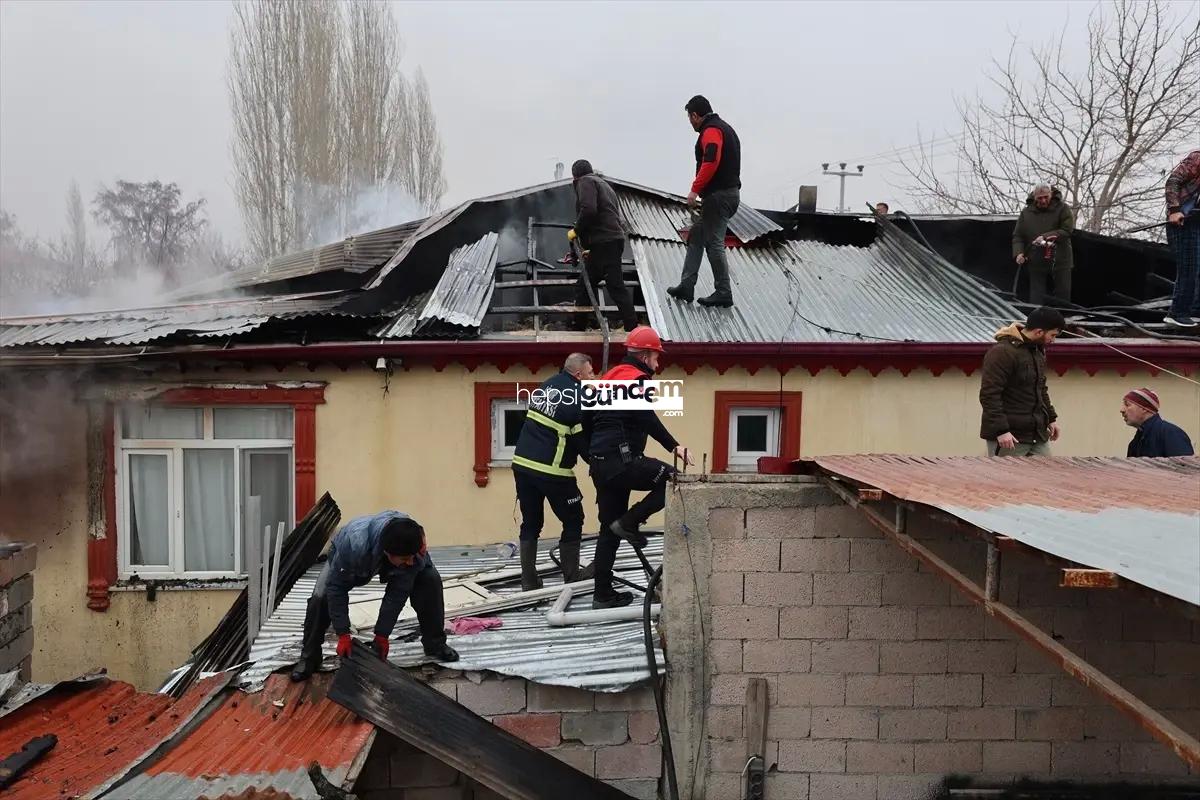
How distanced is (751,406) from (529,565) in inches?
117

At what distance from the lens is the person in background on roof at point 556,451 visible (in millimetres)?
5715

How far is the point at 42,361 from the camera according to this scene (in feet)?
22.4

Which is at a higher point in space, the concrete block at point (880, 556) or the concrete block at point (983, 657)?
the concrete block at point (880, 556)

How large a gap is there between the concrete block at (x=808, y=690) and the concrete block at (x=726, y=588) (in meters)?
0.49

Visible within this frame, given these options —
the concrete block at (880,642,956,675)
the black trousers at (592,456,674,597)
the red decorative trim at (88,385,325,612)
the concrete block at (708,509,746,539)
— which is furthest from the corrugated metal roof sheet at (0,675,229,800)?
the concrete block at (880,642,956,675)

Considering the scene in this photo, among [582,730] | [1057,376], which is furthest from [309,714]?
[1057,376]

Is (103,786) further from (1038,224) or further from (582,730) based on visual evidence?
(1038,224)

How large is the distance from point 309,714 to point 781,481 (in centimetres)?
295

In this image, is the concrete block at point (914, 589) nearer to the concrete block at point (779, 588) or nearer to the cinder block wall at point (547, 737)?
the concrete block at point (779, 588)

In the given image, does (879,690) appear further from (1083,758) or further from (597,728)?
(597,728)

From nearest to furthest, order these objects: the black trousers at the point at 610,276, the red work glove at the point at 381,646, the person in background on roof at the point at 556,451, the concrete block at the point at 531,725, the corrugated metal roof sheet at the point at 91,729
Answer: the corrugated metal roof sheet at the point at 91,729
the red work glove at the point at 381,646
the concrete block at the point at 531,725
the person in background on roof at the point at 556,451
the black trousers at the point at 610,276

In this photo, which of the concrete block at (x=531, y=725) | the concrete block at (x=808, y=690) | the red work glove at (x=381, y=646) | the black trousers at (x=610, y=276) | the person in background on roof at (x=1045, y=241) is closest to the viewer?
the red work glove at (x=381, y=646)

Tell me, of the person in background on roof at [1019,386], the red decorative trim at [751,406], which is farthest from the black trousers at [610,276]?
the person in background on roof at [1019,386]

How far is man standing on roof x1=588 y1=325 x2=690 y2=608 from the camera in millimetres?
5277
